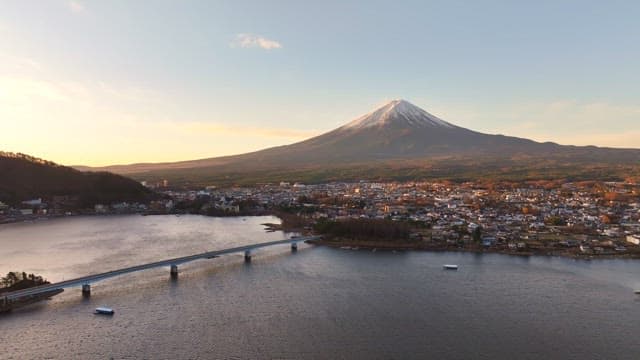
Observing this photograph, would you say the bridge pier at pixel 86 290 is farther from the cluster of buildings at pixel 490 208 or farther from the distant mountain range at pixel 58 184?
the distant mountain range at pixel 58 184

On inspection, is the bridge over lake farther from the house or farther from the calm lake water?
the house

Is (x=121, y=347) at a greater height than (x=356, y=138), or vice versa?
(x=356, y=138)

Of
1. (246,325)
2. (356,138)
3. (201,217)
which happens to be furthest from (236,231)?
(356,138)

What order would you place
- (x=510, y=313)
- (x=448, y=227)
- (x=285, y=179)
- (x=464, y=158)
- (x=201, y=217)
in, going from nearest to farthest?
(x=510, y=313) < (x=448, y=227) < (x=201, y=217) < (x=285, y=179) < (x=464, y=158)


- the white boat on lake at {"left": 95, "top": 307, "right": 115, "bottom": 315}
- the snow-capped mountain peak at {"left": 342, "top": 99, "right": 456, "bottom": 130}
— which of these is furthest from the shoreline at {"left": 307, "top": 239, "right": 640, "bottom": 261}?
the snow-capped mountain peak at {"left": 342, "top": 99, "right": 456, "bottom": 130}

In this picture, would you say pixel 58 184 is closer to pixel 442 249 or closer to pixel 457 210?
pixel 457 210

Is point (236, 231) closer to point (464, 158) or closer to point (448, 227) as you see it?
point (448, 227)

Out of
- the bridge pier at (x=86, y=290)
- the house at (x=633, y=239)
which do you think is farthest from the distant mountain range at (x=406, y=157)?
the bridge pier at (x=86, y=290)
